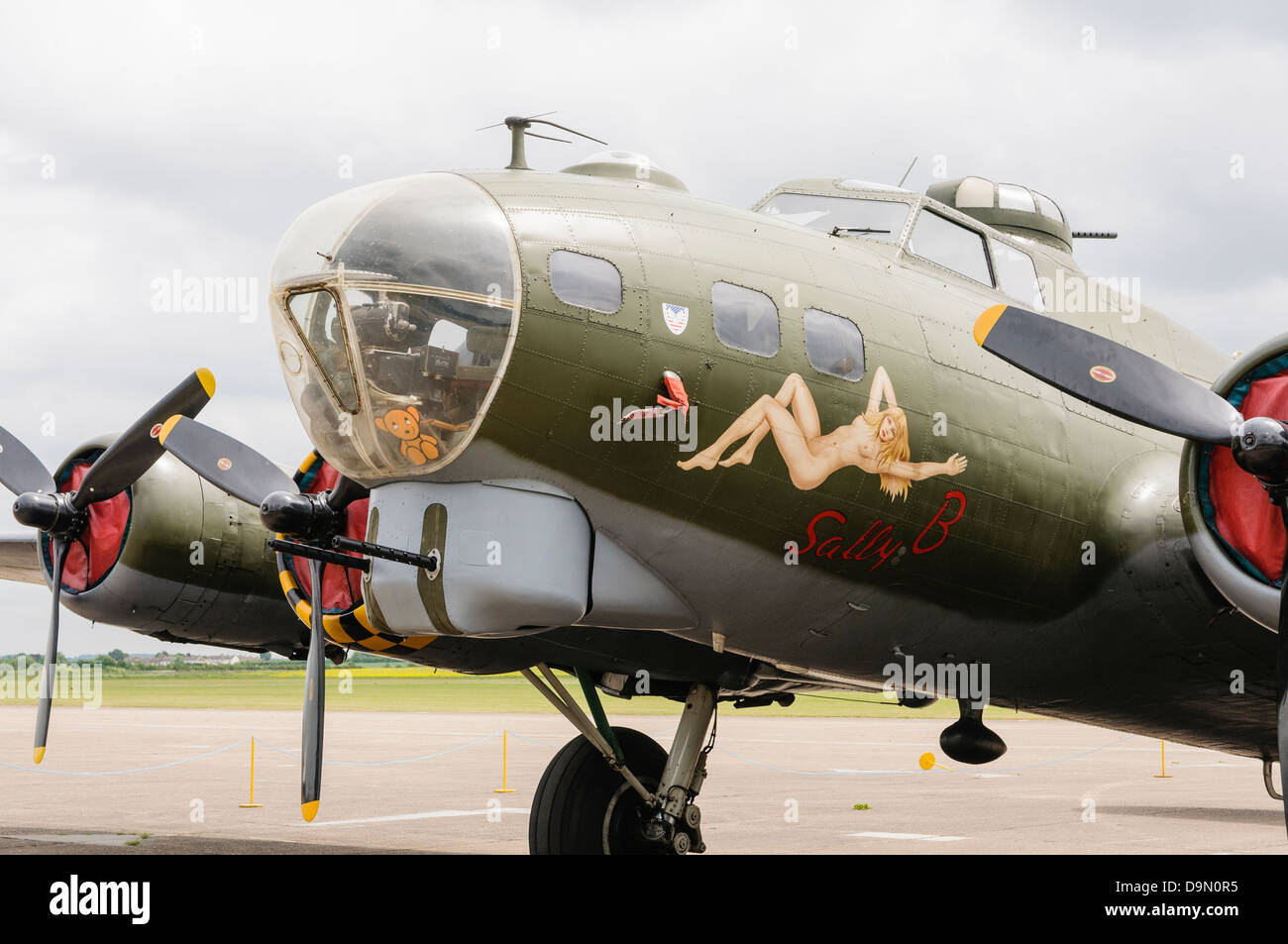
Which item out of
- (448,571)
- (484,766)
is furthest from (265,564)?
(484,766)

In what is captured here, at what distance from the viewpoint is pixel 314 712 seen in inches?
312

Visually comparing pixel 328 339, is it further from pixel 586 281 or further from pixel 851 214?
pixel 851 214

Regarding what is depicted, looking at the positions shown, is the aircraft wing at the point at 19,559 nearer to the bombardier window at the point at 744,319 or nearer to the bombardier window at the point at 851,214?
the bombardier window at the point at 851,214

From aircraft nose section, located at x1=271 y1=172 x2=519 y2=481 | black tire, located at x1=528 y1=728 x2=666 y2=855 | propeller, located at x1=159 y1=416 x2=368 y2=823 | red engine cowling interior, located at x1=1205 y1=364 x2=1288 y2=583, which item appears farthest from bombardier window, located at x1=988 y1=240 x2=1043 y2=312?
propeller, located at x1=159 y1=416 x2=368 y2=823

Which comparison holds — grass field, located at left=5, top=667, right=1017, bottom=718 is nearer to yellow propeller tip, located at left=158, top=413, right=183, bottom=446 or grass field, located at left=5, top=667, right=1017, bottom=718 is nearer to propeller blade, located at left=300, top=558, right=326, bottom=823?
yellow propeller tip, located at left=158, top=413, right=183, bottom=446

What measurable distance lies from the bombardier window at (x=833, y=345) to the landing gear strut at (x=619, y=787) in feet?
11.9

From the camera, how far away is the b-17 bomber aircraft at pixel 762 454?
247 inches

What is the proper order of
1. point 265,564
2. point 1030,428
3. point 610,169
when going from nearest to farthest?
1. point 610,169
2. point 1030,428
3. point 265,564

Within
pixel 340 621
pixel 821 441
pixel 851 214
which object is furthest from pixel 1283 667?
pixel 340 621

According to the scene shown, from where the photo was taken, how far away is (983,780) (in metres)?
23.6

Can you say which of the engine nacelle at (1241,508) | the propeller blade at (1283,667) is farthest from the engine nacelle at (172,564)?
the propeller blade at (1283,667)

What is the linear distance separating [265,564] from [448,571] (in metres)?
5.44
